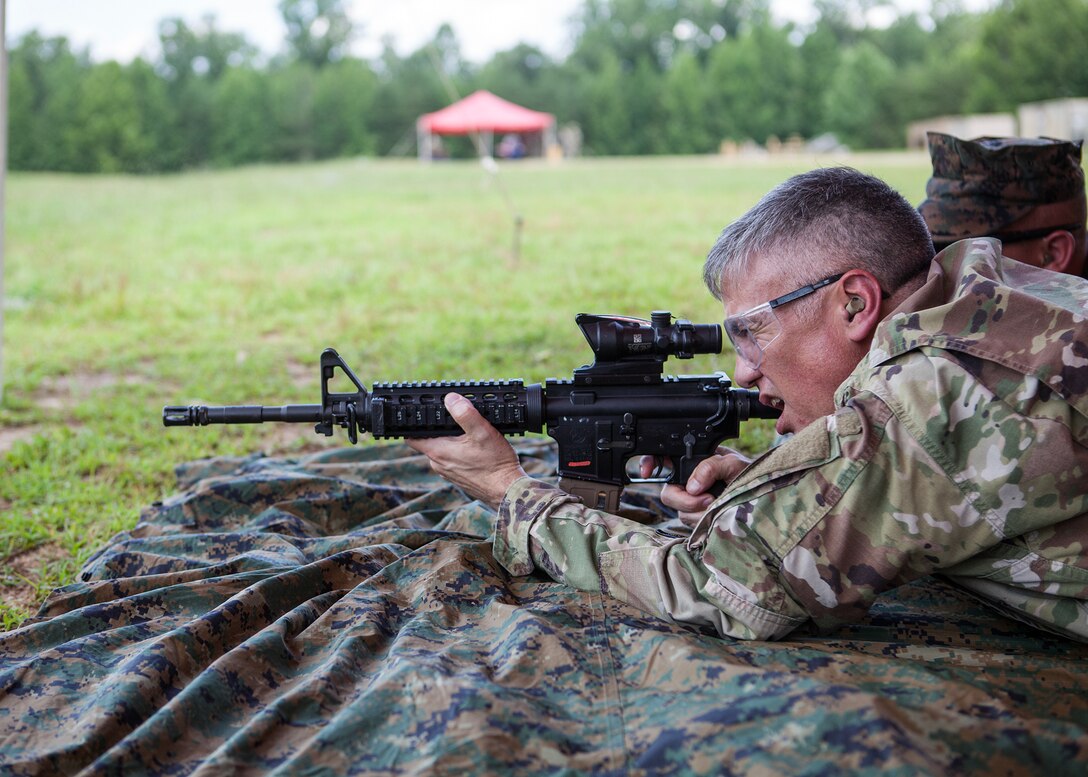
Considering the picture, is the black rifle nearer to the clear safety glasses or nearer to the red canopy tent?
the clear safety glasses

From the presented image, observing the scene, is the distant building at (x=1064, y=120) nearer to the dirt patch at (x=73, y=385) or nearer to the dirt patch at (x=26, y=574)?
the dirt patch at (x=73, y=385)

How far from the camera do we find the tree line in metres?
43.9

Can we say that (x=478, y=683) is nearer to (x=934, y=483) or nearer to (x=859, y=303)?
(x=934, y=483)

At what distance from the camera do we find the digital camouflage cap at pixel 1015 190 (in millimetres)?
4488

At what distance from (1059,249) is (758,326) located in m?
2.32

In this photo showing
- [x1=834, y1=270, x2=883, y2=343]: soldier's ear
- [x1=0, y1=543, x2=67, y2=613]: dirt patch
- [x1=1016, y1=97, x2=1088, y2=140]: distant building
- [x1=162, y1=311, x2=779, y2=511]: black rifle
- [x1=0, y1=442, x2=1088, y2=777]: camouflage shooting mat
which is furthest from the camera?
[x1=1016, y1=97, x2=1088, y2=140]: distant building

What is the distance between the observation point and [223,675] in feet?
8.74

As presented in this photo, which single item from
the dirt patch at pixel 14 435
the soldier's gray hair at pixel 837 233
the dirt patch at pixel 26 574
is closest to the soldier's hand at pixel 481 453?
the soldier's gray hair at pixel 837 233

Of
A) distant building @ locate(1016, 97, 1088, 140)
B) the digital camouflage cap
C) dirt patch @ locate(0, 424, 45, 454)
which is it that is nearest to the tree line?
distant building @ locate(1016, 97, 1088, 140)

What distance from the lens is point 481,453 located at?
3455mm

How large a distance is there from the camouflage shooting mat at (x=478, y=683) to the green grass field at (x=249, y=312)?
4.40ft

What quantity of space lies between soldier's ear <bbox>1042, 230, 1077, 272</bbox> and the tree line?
114ft

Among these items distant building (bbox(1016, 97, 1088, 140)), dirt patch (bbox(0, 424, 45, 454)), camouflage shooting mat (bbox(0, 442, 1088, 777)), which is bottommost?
camouflage shooting mat (bbox(0, 442, 1088, 777))

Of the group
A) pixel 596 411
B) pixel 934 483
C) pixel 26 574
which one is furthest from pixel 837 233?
pixel 26 574
